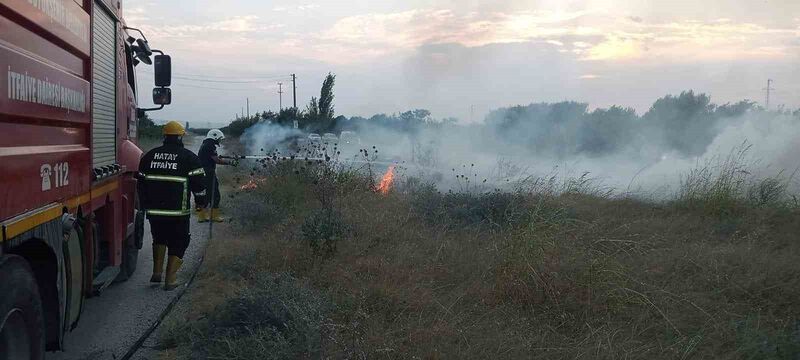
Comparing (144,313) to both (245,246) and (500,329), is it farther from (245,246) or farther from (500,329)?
(500,329)

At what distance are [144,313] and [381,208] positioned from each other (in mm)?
4008

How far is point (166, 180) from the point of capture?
650 cm

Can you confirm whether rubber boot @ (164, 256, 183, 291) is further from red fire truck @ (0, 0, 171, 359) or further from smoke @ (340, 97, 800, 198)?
smoke @ (340, 97, 800, 198)

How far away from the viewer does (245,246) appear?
25.3 feet

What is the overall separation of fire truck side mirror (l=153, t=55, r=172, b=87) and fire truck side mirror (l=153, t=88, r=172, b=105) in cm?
11

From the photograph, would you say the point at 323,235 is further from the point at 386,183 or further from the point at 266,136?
the point at 266,136

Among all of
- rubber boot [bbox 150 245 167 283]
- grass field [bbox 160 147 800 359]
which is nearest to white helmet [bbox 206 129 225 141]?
grass field [bbox 160 147 800 359]

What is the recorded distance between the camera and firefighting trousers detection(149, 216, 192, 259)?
6.63 meters

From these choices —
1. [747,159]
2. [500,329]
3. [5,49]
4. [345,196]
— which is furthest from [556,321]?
[747,159]

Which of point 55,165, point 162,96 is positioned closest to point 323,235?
point 162,96

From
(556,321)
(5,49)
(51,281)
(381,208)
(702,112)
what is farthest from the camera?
(702,112)

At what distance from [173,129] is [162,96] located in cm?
78

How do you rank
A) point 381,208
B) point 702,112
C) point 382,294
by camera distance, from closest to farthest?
1. point 382,294
2. point 381,208
3. point 702,112

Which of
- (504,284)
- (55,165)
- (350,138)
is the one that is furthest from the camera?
(350,138)
